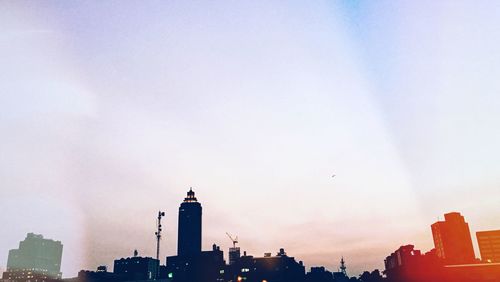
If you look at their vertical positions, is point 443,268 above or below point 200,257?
below

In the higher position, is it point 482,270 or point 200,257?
point 200,257

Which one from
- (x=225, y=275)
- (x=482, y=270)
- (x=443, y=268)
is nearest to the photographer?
(x=482, y=270)

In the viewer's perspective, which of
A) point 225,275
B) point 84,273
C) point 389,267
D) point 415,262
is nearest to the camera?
point 415,262

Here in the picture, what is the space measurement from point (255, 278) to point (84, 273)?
8290 cm

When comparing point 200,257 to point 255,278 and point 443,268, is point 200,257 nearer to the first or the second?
point 255,278

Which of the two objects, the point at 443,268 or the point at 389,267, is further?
the point at 389,267

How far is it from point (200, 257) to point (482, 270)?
156 meters

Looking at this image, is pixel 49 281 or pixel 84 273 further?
pixel 84 273

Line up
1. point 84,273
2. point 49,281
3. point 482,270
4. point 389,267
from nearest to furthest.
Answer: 1. point 482,270
2. point 389,267
3. point 49,281
4. point 84,273

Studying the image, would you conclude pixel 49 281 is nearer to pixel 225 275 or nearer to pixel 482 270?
pixel 225 275

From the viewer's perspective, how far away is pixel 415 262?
73375 millimetres

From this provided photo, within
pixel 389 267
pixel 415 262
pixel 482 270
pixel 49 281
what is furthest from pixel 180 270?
pixel 482 270

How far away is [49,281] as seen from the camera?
146m

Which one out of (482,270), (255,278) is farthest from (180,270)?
(482,270)
